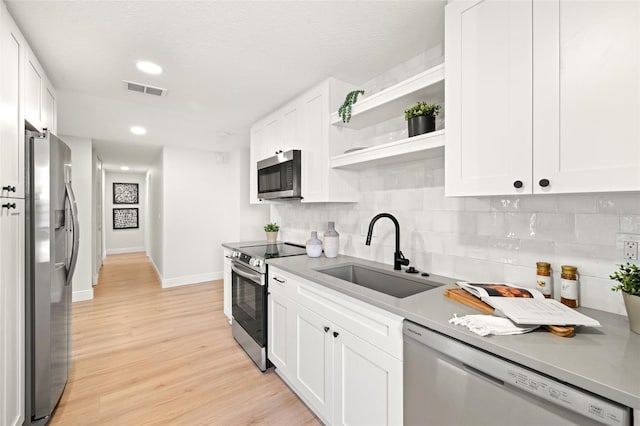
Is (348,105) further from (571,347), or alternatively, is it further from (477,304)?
(571,347)

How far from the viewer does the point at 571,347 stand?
0.90 m

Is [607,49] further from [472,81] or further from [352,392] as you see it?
[352,392]

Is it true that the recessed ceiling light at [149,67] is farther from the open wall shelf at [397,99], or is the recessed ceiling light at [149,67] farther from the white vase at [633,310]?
the white vase at [633,310]

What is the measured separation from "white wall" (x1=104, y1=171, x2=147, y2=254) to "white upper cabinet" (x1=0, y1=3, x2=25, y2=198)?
25.9ft

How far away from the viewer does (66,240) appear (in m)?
2.04

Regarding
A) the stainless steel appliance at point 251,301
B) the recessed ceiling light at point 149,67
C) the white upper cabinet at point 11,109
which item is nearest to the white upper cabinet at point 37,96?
the white upper cabinet at point 11,109

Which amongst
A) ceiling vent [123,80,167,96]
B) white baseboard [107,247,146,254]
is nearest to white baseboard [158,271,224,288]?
ceiling vent [123,80,167,96]

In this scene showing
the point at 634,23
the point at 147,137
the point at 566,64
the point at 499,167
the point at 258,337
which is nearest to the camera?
the point at 634,23

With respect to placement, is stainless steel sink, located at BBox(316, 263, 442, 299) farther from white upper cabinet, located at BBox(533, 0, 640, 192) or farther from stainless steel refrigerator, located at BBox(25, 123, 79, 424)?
stainless steel refrigerator, located at BBox(25, 123, 79, 424)

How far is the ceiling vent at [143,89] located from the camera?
2.45m

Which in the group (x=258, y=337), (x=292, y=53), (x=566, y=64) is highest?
(x=292, y=53)

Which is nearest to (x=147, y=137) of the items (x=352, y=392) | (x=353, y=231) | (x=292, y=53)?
(x=292, y=53)

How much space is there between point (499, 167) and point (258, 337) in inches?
84.4

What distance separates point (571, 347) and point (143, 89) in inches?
127
